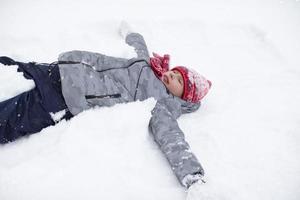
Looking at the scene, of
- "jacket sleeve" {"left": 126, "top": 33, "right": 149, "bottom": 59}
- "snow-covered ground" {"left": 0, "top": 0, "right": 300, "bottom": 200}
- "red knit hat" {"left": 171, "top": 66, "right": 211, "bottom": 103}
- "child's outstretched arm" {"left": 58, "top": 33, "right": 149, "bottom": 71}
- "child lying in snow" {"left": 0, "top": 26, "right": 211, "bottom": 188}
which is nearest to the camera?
"snow-covered ground" {"left": 0, "top": 0, "right": 300, "bottom": 200}

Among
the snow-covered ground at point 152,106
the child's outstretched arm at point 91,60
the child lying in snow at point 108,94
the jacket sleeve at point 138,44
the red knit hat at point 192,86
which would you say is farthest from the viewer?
the jacket sleeve at point 138,44

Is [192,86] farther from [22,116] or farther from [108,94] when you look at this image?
[22,116]

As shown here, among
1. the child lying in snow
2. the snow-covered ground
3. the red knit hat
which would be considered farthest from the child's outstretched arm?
the red knit hat

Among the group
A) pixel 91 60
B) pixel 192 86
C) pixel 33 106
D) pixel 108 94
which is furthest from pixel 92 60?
pixel 192 86

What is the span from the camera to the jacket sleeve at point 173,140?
1.49 m

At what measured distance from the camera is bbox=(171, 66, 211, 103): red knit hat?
198cm

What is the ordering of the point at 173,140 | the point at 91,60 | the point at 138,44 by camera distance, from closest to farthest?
1. the point at 173,140
2. the point at 91,60
3. the point at 138,44

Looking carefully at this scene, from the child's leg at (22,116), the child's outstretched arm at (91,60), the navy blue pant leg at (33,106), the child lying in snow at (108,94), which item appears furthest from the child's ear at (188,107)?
the child's leg at (22,116)

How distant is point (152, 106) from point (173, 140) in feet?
1.07

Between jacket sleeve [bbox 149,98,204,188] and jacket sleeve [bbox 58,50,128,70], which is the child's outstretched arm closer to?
jacket sleeve [bbox 58,50,128,70]

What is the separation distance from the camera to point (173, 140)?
1.62 m

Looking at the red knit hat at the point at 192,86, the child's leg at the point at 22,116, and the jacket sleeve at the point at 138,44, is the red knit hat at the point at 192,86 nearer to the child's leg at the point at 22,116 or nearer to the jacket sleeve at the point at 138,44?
the jacket sleeve at the point at 138,44

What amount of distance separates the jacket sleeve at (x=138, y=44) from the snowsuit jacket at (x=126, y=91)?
28 cm

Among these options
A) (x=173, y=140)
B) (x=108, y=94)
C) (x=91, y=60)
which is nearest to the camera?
(x=173, y=140)
